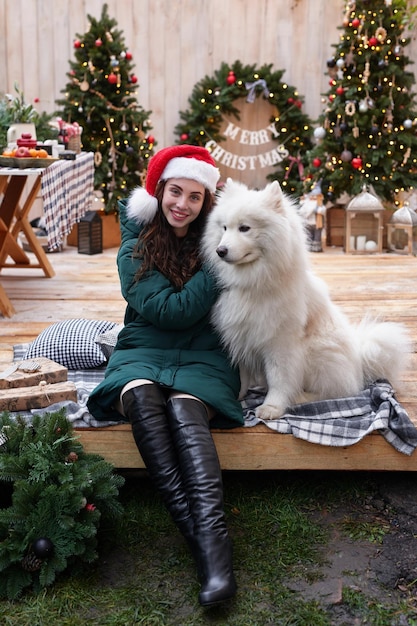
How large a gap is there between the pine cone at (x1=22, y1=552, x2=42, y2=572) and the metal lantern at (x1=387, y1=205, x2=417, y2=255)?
473 cm

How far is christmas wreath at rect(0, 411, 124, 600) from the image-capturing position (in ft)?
6.32

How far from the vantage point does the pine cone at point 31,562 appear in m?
1.93

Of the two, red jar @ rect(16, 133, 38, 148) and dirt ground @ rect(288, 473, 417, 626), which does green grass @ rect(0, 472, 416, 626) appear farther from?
red jar @ rect(16, 133, 38, 148)

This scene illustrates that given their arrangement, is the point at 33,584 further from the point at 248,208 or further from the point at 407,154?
the point at 407,154

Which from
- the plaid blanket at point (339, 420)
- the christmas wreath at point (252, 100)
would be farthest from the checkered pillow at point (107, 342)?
the christmas wreath at point (252, 100)

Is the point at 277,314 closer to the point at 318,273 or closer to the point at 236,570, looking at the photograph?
the point at 236,570

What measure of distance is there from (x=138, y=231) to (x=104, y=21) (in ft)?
13.9

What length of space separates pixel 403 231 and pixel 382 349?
3.81 meters

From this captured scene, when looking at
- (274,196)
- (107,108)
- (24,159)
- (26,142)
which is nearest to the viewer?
(274,196)

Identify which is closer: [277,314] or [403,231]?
[277,314]

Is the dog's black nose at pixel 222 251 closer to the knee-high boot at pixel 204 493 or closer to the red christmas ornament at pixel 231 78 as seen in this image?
the knee-high boot at pixel 204 493

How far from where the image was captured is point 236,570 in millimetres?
1989

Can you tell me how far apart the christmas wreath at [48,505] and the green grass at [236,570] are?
7cm

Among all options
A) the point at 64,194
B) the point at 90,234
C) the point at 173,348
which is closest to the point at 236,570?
the point at 173,348
